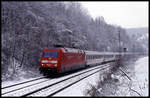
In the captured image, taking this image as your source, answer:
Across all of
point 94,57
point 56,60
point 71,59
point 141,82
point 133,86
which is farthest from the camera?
point 94,57

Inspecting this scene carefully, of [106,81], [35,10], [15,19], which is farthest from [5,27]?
[106,81]

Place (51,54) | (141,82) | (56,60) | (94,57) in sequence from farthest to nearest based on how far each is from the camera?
(94,57), (51,54), (56,60), (141,82)

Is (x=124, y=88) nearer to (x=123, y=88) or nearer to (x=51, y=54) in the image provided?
(x=123, y=88)

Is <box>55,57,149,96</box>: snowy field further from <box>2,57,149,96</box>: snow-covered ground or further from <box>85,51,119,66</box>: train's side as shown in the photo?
<box>85,51,119,66</box>: train's side

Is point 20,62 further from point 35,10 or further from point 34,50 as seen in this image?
point 35,10

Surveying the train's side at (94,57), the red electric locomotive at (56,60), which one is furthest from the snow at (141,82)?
the train's side at (94,57)

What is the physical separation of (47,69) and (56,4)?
37.4 metres

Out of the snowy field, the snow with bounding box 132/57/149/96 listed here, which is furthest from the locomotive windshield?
the snow with bounding box 132/57/149/96

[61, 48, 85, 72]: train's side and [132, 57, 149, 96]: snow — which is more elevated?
[61, 48, 85, 72]: train's side

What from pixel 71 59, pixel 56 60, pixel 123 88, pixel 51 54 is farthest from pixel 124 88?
pixel 71 59

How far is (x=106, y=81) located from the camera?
12539 millimetres

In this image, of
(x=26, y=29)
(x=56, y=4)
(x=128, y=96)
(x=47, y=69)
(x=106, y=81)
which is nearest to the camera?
(x=128, y=96)

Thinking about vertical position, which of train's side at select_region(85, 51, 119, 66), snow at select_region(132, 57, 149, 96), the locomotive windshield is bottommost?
snow at select_region(132, 57, 149, 96)

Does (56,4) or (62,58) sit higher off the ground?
(56,4)
